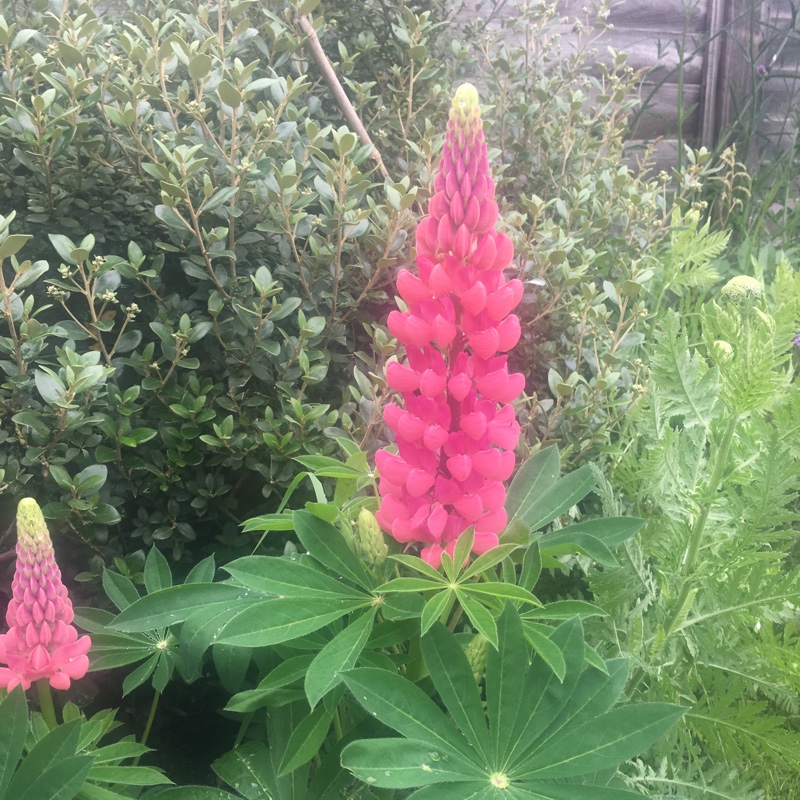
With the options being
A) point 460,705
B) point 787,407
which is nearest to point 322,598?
point 460,705

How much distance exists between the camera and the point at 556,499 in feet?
2.42

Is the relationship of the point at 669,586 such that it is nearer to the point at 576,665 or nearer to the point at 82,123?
the point at 576,665

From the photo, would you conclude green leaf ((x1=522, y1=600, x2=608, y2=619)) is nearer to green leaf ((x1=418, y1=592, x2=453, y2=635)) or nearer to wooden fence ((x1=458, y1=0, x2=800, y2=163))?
green leaf ((x1=418, y1=592, x2=453, y2=635))

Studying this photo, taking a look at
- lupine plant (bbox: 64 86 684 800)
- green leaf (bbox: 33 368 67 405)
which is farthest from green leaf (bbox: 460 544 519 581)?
green leaf (bbox: 33 368 67 405)

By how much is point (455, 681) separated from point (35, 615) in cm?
42

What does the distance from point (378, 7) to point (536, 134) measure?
424 mm

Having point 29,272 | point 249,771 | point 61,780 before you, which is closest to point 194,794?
point 249,771

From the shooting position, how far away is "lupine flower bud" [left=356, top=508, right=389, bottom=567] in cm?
66

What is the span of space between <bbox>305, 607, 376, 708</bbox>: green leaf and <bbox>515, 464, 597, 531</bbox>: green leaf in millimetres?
214

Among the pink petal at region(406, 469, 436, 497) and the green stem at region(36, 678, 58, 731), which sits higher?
the pink petal at region(406, 469, 436, 497)

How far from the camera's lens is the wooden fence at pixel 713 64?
267 cm

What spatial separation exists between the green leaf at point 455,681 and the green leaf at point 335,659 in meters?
0.06

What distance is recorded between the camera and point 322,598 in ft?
2.09

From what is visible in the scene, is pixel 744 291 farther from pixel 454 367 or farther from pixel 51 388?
pixel 51 388
